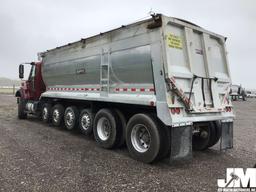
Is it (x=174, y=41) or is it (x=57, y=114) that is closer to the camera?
(x=174, y=41)

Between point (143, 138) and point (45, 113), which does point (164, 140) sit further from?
point (45, 113)

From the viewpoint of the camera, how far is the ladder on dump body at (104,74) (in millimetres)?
6672

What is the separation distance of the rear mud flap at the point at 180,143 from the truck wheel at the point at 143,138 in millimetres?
304

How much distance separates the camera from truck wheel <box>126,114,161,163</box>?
199 inches

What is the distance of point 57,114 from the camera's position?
30.0ft

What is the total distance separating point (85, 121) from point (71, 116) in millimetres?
934

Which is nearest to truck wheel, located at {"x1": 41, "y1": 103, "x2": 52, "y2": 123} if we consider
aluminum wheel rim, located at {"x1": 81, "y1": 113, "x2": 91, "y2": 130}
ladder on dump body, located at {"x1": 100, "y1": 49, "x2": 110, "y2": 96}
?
aluminum wheel rim, located at {"x1": 81, "y1": 113, "x2": 91, "y2": 130}

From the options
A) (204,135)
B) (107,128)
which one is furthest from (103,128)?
(204,135)

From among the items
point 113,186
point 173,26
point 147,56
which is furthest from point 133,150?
point 173,26

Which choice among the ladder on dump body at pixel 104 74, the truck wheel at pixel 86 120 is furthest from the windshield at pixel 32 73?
the ladder on dump body at pixel 104 74

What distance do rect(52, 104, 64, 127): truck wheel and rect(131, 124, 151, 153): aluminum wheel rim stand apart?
4215 mm

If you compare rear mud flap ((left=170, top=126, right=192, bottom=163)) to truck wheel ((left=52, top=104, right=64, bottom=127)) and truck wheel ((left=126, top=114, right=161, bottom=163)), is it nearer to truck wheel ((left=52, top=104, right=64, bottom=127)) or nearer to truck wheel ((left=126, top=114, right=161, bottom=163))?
truck wheel ((left=126, top=114, right=161, bottom=163))

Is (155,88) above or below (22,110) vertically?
above

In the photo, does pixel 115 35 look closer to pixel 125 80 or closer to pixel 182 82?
pixel 125 80
